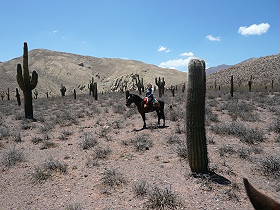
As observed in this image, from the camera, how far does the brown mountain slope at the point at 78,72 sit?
105m

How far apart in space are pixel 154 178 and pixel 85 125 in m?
9.55

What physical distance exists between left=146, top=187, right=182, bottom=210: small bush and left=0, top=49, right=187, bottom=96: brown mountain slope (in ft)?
291

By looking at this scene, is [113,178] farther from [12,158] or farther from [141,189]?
[12,158]

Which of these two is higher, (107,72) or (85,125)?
(107,72)

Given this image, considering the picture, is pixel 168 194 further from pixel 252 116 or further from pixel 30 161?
pixel 252 116

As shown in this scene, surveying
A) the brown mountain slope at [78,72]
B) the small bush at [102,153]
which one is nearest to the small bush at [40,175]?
the small bush at [102,153]

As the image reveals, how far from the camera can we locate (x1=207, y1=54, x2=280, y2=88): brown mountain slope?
65.8m

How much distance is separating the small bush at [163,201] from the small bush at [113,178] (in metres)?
1.24

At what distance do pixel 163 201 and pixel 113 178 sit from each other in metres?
1.81

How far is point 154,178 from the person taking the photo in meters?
7.71

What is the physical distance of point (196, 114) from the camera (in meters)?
7.50

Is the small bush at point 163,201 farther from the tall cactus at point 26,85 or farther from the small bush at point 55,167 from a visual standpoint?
the tall cactus at point 26,85

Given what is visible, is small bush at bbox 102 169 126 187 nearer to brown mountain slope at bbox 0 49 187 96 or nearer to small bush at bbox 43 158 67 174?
small bush at bbox 43 158 67 174

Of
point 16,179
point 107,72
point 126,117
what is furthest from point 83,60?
point 16,179
